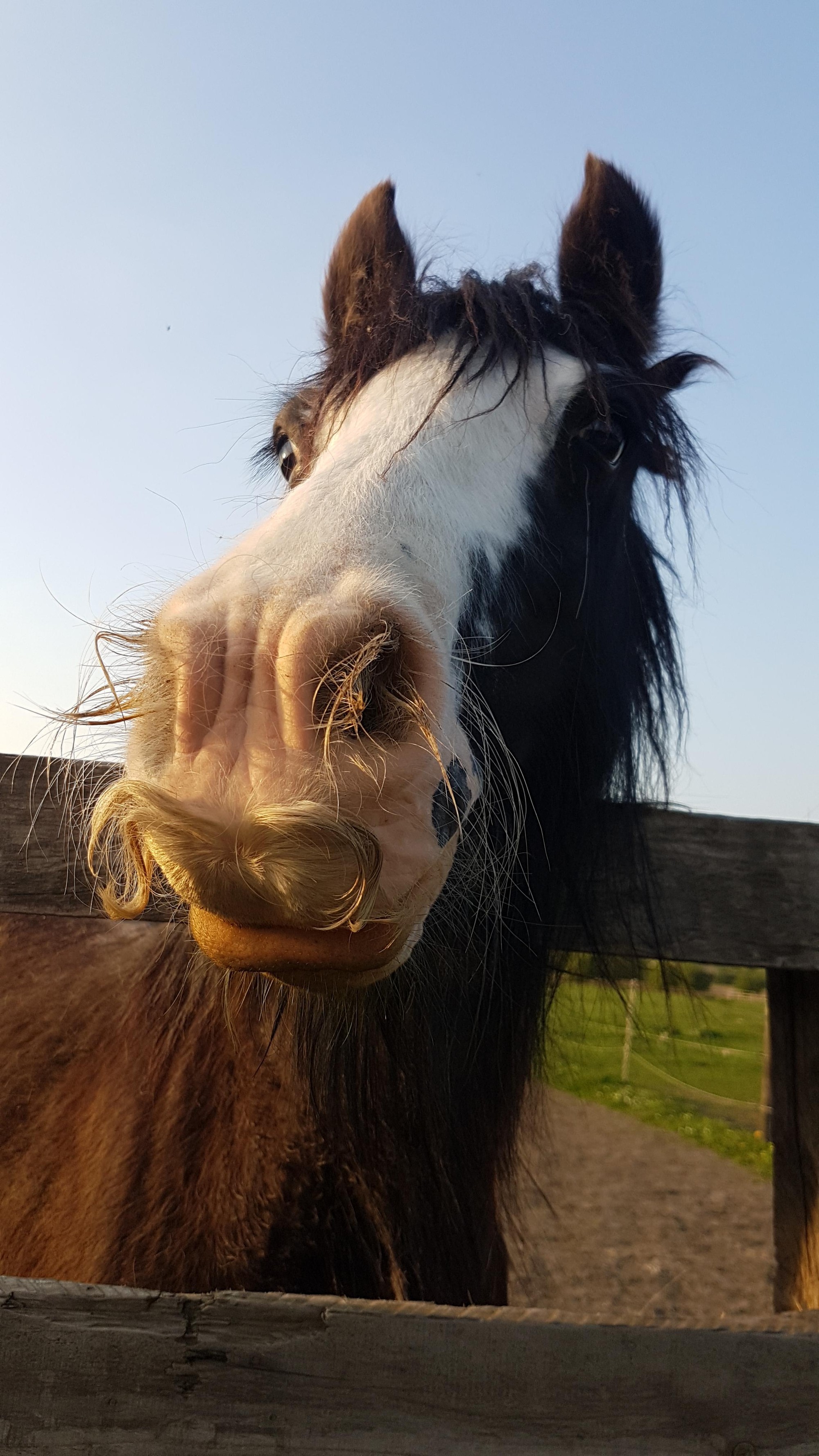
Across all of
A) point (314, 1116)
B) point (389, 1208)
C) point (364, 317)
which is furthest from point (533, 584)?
point (389, 1208)

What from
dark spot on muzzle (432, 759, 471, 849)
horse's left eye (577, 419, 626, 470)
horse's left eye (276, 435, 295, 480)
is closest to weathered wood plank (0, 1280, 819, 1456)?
dark spot on muzzle (432, 759, 471, 849)

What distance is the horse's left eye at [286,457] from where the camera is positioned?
265 centimetres

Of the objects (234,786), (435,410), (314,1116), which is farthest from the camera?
(435,410)

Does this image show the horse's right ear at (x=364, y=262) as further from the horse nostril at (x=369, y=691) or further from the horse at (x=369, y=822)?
the horse nostril at (x=369, y=691)

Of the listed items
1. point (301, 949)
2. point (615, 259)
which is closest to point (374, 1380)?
point (301, 949)

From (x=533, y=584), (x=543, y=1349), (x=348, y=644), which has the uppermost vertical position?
(x=533, y=584)

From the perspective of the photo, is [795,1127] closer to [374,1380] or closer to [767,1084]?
[767,1084]

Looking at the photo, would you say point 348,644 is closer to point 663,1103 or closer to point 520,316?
point 520,316

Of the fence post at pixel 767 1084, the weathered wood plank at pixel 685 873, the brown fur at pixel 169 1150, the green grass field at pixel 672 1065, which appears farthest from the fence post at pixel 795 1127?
the brown fur at pixel 169 1150

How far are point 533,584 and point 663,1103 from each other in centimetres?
1855

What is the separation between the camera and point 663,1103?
59.2ft

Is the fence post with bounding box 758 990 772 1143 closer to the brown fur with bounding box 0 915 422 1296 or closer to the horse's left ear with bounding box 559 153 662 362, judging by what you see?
the brown fur with bounding box 0 915 422 1296

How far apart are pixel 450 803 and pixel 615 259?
7.23 ft

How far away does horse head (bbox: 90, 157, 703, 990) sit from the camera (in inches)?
48.5
